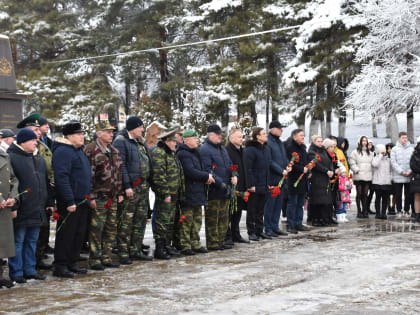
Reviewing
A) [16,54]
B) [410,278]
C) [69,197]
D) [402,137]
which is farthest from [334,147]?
[16,54]

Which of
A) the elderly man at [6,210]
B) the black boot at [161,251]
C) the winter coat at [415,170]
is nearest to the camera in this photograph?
the elderly man at [6,210]

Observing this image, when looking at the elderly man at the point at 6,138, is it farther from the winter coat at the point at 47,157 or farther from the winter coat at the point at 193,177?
the winter coat at the point at 193,177

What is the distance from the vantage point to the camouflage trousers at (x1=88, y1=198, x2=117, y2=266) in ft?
26.0

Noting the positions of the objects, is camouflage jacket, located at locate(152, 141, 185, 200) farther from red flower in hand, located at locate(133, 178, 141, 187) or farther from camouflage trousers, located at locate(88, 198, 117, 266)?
camouflage trousers, located at locate(88, 198, 117, 266)

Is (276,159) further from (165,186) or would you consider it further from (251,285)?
(251,285)

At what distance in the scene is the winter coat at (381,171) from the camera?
559 inches

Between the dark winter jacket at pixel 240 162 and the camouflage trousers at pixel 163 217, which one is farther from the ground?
the dark winter jacket at pixel 240 162

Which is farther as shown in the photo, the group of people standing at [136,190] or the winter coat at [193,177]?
the winter coat at [193,177]

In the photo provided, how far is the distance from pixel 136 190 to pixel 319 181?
5.06 meters

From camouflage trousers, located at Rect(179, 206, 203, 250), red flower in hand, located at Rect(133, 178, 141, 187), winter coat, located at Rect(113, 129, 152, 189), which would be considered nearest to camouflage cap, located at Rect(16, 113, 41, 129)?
winter coat, located at Rect(113, 129, 152, 189)

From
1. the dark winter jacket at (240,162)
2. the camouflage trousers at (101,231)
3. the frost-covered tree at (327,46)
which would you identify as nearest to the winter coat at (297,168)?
the dark winter jacket at (240,162)

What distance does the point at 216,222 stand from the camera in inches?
376

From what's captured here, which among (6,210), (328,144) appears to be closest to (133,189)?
(6,210)

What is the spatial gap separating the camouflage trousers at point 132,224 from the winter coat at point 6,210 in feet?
5.95
